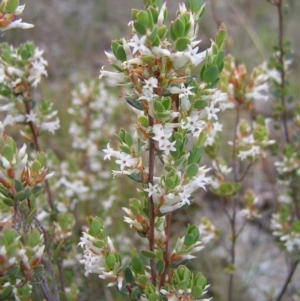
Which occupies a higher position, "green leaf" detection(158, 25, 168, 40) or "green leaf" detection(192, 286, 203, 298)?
"green leaf" detection(158, 25, 168, 40)

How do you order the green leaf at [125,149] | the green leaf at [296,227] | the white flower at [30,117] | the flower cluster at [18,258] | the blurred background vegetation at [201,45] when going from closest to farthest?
1. the flower cluster at [18,258]
2. the green leaf at [125,149]
3. the white flower at [30,117]
4. the green leaf at [296,227]
5. the blurred background vegetation at [201,45]

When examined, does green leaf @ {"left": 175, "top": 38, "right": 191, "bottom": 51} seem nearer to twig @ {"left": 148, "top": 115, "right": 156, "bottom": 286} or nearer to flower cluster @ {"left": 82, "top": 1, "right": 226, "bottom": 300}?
flower cluster @ {"left": 82, "top": 1, "right": 226, "bottom": 300}

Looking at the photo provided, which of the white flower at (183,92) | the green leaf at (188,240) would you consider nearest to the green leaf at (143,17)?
the white flower at (183,92)

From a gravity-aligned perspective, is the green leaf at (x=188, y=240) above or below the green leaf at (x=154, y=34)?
below

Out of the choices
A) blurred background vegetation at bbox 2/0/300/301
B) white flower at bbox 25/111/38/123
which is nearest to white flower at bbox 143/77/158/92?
white flower at bbox 25/111/38/123

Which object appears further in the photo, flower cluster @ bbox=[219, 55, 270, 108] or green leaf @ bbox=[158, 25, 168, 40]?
flower cluster @ bbox=[219, 55, 270, 108]

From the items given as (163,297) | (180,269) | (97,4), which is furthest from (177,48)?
(97,4)

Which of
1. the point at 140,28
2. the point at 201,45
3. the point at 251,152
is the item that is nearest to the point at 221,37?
the point at 140,28

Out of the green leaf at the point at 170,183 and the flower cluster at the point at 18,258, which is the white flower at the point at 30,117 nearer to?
the flower cluster at the point at 18,258

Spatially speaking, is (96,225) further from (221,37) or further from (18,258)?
(221,37)
